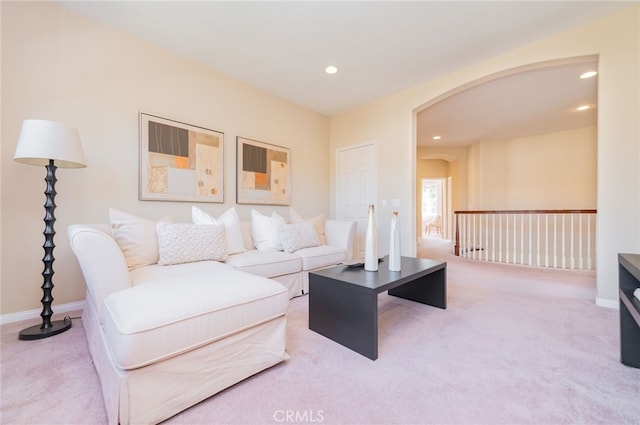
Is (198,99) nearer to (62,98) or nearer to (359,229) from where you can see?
(62,98)

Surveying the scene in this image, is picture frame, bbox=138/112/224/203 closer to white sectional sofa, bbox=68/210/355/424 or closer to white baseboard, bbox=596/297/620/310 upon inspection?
white sectional sofa, bbox=68/210/355/424

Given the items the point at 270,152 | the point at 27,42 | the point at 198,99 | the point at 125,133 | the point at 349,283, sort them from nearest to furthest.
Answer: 1. the point at 349,283
2. the point at 27,42
3. the point at 125,133
4. the point at 198,99
5. the point at 270,152

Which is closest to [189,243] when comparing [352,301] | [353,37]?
[352,301]

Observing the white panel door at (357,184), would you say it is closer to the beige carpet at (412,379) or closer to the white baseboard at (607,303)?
the beige carpet at (412,379)

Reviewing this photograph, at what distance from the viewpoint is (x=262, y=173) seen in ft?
11.5

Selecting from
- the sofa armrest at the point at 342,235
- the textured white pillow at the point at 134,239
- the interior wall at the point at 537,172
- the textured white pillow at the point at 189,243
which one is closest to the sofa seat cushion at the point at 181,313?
the textured white pillow at the point at 189,243

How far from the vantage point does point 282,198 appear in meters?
3.77

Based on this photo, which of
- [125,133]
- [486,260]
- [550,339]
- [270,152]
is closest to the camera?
[550,339]

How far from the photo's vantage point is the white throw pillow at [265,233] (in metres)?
2.81

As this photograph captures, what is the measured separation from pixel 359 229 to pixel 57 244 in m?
3.53

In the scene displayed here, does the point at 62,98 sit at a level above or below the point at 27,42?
below

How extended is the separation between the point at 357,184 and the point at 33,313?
12.6 ft

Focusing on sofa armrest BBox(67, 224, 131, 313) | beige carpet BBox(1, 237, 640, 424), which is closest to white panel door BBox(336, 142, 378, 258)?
beige carpet BBox(1, 237, 640, 424)

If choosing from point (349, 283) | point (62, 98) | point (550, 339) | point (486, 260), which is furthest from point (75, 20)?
point (486, 260)
